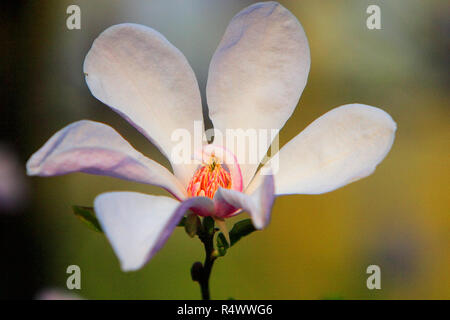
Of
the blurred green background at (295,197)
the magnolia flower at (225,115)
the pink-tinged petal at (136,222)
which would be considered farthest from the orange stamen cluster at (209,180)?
the blurred green background at (295,197)

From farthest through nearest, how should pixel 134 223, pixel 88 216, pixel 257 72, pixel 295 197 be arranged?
pixel 295 197, pixel 257 72, pixel 88 216, pixel 134 223

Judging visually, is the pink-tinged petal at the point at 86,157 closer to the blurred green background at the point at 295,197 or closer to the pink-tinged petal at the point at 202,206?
the pink-tinged petal at the point at 202,206

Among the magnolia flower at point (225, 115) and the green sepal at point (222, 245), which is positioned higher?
the magnolia flower at point (225, 115)

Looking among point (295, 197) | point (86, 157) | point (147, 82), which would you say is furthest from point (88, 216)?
point (295, 197)

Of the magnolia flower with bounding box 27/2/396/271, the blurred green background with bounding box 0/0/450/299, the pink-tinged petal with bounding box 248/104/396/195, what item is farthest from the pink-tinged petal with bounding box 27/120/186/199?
the blurred green background with bounding box 0/0/450/299

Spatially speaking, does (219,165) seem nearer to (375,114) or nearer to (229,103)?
(229,103)

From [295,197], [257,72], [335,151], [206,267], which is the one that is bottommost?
[295,197]

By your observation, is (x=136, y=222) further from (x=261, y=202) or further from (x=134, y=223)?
(x=261, y=202)
